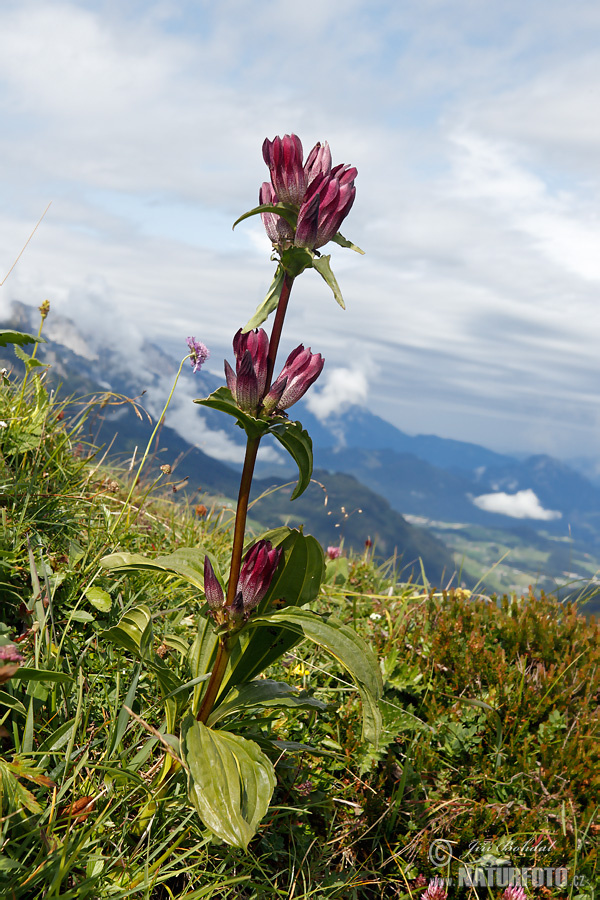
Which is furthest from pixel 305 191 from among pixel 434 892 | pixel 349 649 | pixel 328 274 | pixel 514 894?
pixel 514 894

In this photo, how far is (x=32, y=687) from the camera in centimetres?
274

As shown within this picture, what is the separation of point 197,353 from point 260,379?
199cm

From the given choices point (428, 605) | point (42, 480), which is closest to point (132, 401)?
point (42, 480)

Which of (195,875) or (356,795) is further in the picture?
(356,795)

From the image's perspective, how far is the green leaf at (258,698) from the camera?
2.66 meters

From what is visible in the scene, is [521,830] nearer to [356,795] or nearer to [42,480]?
[356,795]

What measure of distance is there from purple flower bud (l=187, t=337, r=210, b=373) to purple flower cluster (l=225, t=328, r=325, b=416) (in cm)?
166

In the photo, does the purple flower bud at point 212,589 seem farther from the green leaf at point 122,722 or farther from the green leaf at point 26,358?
the green leaf at point 26,358

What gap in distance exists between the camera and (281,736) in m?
3.58

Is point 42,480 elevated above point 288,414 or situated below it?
below

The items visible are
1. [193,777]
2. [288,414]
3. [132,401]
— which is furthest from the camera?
[132,401]

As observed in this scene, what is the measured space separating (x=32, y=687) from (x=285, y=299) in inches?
82.6

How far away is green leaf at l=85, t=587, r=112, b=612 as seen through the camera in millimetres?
3346

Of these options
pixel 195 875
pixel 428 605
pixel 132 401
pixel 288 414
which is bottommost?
pixel 195 875
